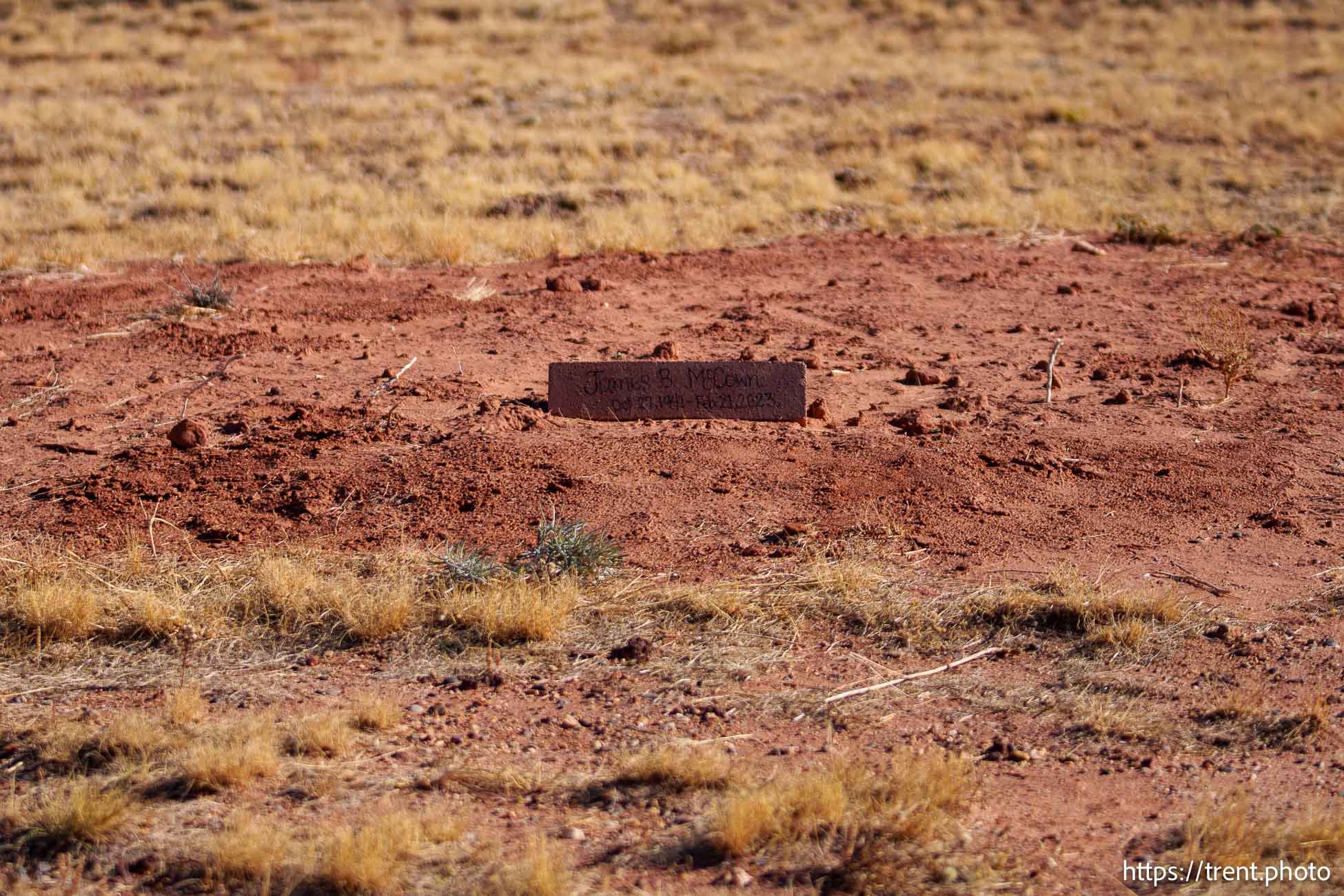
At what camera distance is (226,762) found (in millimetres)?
3959

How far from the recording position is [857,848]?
3.64 metres

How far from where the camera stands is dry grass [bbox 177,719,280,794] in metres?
3.94

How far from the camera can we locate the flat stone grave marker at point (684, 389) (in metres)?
6.91

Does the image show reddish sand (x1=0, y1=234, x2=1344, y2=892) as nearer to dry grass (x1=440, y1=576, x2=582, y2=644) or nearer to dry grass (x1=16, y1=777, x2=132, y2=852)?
dry grass (x1=440, y1=576, x2=582, y2=644)

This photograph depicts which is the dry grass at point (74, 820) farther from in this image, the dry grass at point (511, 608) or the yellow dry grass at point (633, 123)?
the yellow dry grass at point (633, 123)

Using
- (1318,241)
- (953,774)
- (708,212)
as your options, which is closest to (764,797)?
(953,774)

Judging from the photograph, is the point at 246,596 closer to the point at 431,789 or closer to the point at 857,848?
the point at 431,789

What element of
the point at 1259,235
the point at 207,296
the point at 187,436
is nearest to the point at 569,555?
the point at 187,436

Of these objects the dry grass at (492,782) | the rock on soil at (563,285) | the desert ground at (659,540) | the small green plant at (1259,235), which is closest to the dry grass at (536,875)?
the desert ground at (659,540)

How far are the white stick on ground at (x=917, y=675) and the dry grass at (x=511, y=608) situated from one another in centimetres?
112

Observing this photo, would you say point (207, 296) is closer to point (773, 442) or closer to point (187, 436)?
point (187, 436)

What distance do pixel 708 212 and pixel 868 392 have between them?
207 inches

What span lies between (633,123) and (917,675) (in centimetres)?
1332

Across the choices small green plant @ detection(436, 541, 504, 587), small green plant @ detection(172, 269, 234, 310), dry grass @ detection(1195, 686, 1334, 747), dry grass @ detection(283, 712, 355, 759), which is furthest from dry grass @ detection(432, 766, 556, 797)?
small green plant @ detection(172, 269, 234, 310)
